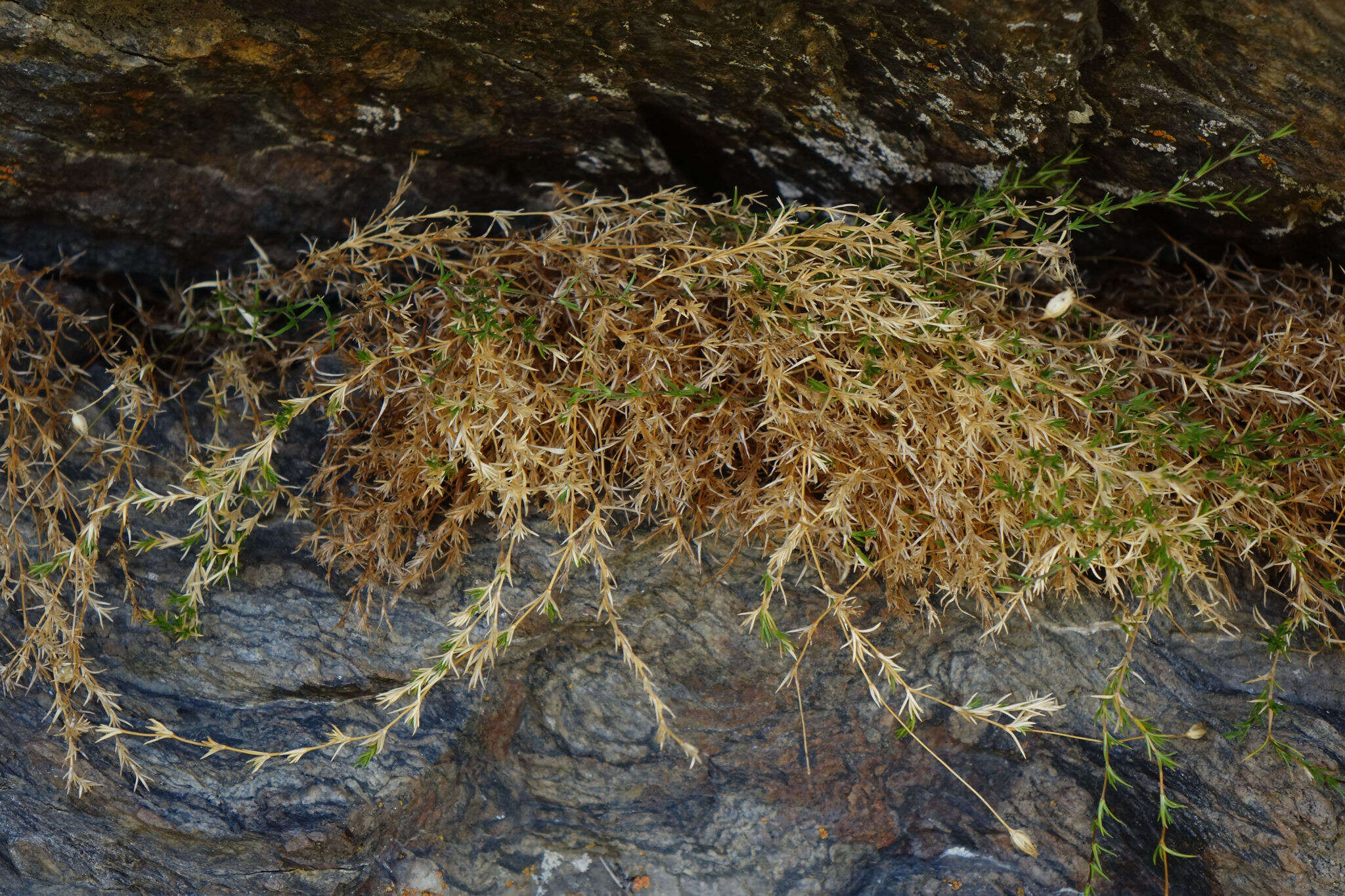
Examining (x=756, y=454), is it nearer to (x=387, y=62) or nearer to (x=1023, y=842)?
(x=1023, y=842)

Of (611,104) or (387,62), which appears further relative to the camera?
(611,104)

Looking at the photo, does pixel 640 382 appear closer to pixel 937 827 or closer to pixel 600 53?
pixel 600 53

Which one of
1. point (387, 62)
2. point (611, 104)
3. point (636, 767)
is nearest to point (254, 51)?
point (387, 62)

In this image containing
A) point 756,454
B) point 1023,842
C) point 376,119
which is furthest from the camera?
point 376,119

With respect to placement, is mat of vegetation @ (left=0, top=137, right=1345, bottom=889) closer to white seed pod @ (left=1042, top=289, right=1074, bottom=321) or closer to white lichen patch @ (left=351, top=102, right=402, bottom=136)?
white seed pod @ (left=1042, top=289, right=1074, bottom=321)

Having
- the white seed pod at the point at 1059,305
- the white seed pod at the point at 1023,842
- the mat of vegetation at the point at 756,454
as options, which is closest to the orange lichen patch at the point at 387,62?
the mat of vegetation at the point at 756,454
